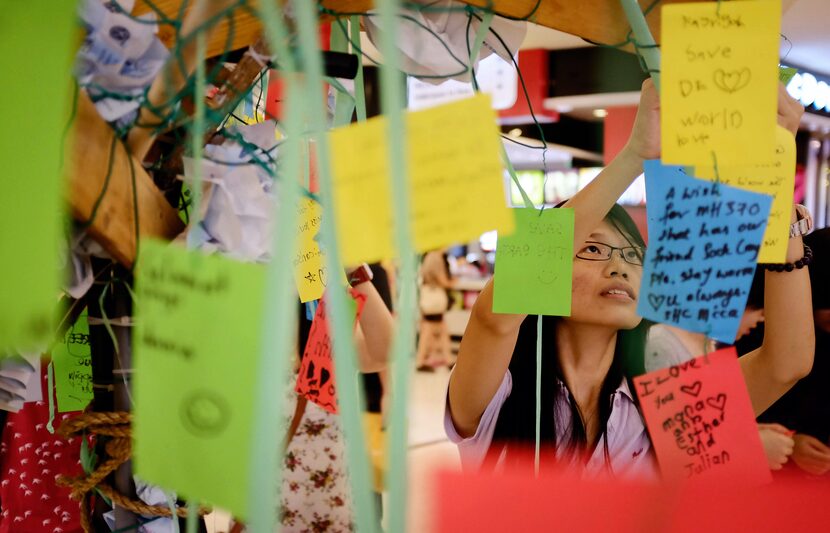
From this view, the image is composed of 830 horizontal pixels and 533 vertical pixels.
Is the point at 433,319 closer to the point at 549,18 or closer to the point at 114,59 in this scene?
the point at 549,18

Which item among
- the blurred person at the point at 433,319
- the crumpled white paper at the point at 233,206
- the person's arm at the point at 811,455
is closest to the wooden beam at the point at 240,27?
the crumpled white paper at the point at 233,206

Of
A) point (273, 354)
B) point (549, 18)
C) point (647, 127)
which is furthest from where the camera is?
point (647, 127)

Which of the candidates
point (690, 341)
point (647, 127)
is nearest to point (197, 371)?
point (647, 127)

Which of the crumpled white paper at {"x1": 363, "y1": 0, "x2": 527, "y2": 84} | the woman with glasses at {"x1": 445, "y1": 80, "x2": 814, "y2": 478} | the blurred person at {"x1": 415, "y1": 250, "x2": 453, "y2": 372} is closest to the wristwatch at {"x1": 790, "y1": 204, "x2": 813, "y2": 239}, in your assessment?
the woman with glasses at {"x1": 445, "y1": 80, "x2": 814, "y2": 478}

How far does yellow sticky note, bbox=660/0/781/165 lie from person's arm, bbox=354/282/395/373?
3.68ft

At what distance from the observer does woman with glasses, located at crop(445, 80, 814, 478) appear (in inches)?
53.9

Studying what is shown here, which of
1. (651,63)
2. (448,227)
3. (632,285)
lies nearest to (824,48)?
(632,285)

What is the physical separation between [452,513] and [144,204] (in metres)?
0.42

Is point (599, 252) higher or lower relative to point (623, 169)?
lower

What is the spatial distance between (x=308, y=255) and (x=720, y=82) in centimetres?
59

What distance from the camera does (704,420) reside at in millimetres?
923

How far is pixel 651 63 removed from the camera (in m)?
0.88

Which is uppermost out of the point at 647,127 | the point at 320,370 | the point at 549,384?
the point at 647,127

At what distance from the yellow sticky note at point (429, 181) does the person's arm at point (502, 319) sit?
19.1 inches
